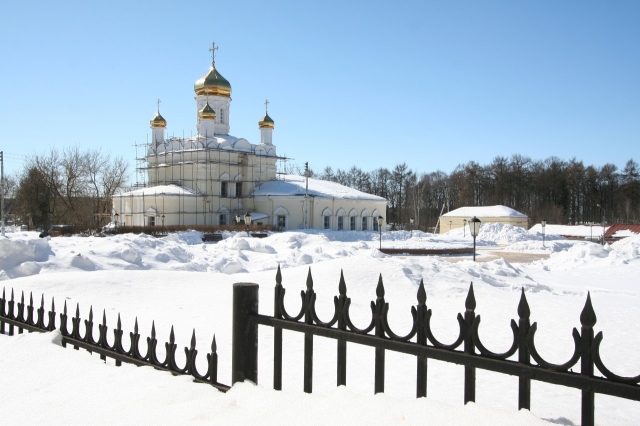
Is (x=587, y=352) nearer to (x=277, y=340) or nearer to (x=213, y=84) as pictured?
(x=277, y=340)

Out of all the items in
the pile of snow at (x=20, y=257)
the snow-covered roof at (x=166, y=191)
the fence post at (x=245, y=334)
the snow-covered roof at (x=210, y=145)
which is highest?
the snow-covered roof at (x=210, y=145)

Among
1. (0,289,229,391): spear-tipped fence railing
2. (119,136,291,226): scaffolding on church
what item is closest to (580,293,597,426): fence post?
(0,289,229,391): spear-tipped fence railing

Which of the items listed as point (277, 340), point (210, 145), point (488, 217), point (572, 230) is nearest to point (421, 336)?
point (277, 340)

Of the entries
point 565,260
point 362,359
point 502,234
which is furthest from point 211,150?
point 362,359

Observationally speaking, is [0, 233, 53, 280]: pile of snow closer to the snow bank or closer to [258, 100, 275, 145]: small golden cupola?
the snow bank

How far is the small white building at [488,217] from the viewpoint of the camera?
2100 inches

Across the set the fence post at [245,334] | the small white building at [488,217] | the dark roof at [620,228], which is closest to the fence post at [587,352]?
the fence post at [245,334]

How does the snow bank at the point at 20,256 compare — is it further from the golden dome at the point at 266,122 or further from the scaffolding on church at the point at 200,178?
the golden dome at the point at 266,122

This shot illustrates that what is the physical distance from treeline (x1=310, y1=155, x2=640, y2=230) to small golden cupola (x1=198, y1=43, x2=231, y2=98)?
33.2 m

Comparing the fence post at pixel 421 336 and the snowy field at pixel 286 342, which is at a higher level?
the fence post at pixel 421 336

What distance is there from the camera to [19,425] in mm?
3094

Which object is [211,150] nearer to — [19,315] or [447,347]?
[19,315]

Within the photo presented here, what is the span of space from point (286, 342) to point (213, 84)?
41.1 meters

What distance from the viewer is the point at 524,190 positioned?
7306cm
